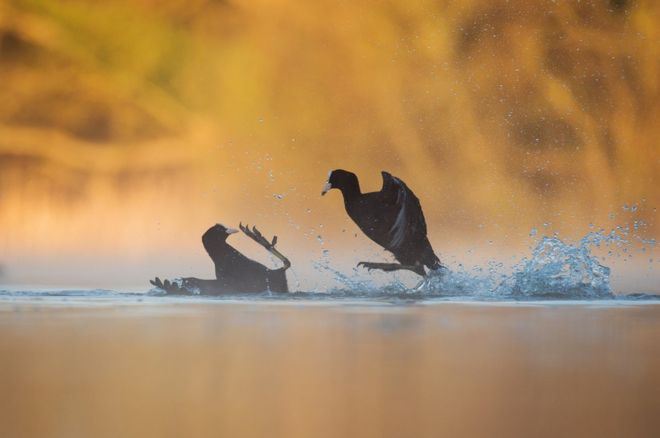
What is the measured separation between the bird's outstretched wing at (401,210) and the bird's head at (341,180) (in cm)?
24

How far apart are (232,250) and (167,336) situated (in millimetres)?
3085

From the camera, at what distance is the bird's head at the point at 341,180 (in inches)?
307

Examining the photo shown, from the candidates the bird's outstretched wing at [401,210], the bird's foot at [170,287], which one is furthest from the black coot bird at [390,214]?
the bird's foot at [170,287]

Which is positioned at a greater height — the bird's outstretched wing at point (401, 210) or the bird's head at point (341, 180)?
the bird's head at point (341, 180)

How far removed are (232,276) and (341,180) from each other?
3.69ft

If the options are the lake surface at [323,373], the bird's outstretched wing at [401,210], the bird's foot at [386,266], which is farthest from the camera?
the bird's outstretched wing at [401,210]

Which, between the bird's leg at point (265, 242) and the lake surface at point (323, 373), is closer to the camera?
the lake surface at point (323, 373)

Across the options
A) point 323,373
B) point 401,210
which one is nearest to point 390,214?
point 401,210

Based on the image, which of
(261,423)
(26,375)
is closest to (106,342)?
(26,375)

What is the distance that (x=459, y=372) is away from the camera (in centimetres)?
347

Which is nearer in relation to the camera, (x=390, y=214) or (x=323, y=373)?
(x=323, y=373)

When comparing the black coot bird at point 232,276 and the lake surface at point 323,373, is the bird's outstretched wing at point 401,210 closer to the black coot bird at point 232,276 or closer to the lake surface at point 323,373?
the black coot bird at point 232,276

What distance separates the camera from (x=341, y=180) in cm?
779

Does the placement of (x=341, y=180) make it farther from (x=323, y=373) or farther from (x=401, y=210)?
(x=323, y=373)
